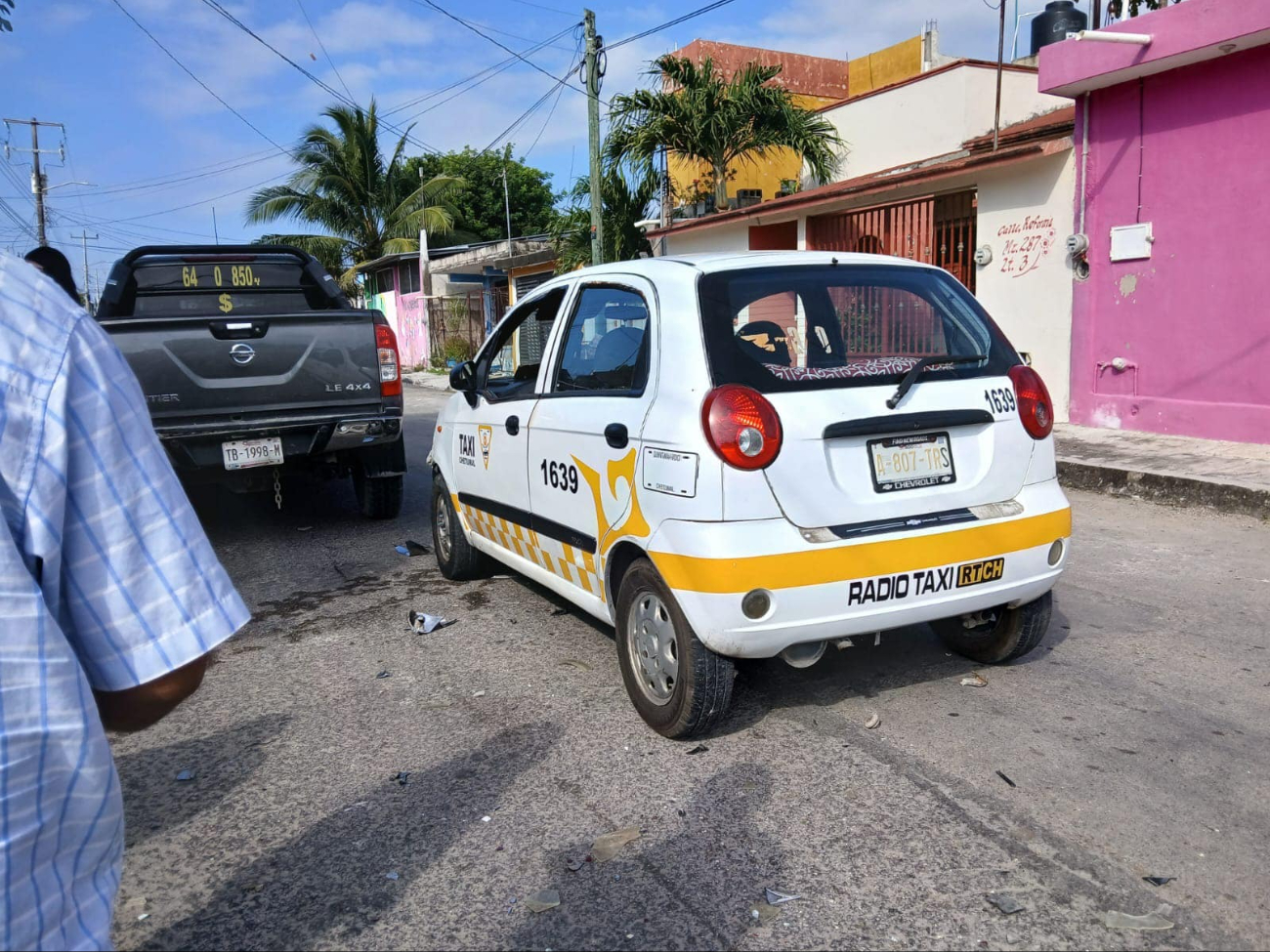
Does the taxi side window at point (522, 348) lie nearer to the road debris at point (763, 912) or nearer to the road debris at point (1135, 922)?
the road debris at point (763, 912)

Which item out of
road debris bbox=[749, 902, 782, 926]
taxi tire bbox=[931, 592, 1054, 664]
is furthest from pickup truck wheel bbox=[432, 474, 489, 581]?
road debris bbox=[749, 902, 782, 926]

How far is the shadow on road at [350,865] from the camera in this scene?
2.59 meters

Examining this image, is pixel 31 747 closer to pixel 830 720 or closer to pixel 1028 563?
pixel 830 720

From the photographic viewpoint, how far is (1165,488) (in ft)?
25.6

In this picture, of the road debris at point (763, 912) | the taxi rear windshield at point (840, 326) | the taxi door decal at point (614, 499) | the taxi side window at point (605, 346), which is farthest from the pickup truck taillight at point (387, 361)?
the road debris at point (763, 912)

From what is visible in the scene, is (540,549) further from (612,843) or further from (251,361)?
(251,361)

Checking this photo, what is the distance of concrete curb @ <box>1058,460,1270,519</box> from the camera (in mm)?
7203

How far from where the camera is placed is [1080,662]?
169 inches

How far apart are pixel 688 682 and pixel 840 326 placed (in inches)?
60.2

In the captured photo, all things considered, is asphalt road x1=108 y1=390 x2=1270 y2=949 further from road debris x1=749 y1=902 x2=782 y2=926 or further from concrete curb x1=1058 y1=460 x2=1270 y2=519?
concrete curb x1=1058 y1=460 x2=1270 y2=519

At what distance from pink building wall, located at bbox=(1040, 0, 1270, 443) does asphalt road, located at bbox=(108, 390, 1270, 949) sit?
4.77 metres

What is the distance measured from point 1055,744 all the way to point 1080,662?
0.93m

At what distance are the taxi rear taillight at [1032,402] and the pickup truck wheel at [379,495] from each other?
5067mm

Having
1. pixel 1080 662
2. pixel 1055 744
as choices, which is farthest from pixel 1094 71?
pixel 1055 744
